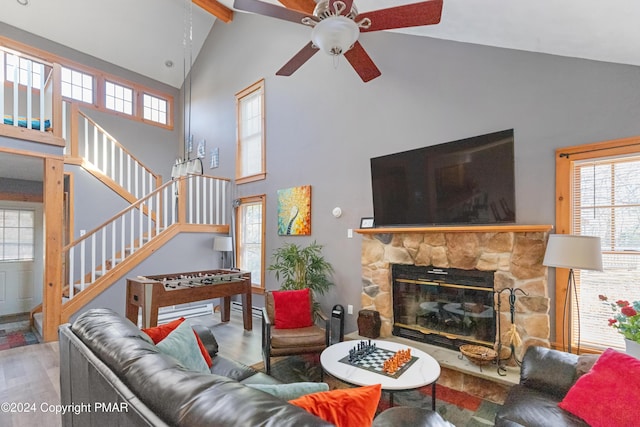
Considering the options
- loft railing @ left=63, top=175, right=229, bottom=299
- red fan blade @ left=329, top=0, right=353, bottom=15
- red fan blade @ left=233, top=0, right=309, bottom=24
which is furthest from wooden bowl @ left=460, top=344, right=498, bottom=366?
loft railing @ left=63, top=175, right=229, bottom=299

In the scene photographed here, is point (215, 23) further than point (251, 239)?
Yes

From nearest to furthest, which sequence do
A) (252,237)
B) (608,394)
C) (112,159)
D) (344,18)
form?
(608,394) → (344,18) → (112,159) → (252,237)

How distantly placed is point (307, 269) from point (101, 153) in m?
4.72

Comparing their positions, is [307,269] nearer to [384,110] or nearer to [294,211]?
[294,211]

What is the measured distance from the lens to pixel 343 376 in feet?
7.41

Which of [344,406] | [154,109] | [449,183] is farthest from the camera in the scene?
[154,109]

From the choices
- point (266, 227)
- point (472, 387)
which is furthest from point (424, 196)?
point (266, 227)

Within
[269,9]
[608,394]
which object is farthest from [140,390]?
[269,9]

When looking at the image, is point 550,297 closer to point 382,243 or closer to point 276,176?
point 382,243

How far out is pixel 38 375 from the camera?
9.77 ft

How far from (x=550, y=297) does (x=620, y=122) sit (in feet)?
5.02

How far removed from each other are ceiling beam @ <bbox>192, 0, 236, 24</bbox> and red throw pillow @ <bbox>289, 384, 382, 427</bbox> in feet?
23.3

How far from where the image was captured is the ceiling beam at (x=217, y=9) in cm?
604

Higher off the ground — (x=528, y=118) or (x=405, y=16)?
(x=405, y=16)
